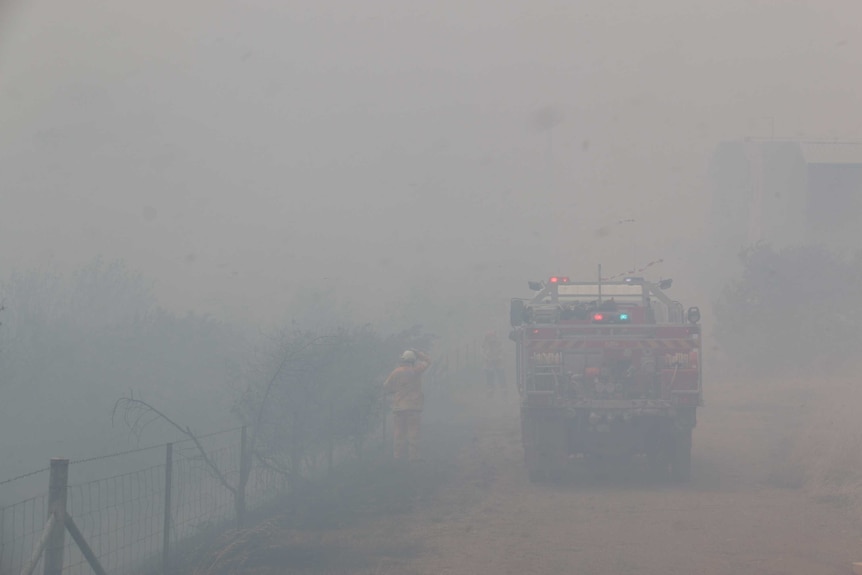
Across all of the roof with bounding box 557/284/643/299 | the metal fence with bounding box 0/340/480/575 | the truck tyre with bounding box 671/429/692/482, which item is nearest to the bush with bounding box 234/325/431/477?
the metal fence with bounding box 0/340/480/575

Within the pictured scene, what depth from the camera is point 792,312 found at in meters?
31.5

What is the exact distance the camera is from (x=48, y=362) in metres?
19.6

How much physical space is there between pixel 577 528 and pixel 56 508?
5803 mm

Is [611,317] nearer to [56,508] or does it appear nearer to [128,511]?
[56,508]

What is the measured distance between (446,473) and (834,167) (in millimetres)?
39262

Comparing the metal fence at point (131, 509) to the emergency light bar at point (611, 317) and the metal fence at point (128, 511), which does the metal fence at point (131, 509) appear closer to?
the metal fence at point (128, 511)

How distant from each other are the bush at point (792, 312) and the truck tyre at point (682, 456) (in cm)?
1800

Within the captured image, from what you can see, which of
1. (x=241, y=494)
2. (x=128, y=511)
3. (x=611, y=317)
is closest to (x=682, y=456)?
(x=611, y=317)

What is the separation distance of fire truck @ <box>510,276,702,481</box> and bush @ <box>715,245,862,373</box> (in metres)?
18.2

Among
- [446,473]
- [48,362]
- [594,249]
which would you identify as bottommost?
[446,473]

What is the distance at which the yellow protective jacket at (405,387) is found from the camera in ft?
50.6

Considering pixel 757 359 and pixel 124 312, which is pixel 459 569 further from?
pixel 757 359

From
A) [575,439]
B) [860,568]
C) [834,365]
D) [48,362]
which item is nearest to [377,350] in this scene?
[575,439]

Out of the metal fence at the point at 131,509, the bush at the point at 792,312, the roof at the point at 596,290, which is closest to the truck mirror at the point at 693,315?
the roof at the point at 596,290
